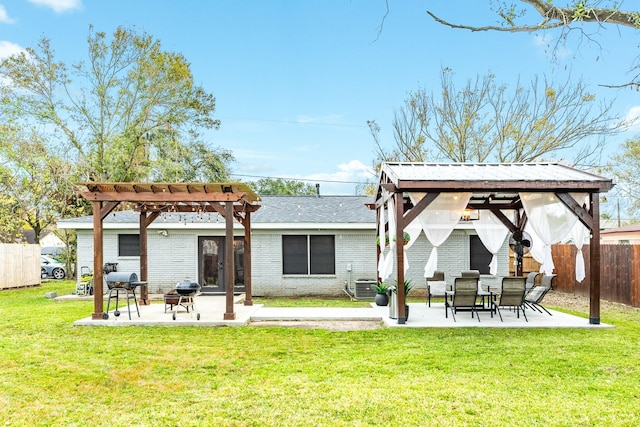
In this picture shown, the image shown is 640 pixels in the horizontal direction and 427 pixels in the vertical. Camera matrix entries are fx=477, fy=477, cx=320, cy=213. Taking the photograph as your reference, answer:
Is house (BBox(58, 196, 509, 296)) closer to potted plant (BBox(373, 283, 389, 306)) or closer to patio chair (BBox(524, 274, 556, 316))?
potted plant (BBox(373, 283, 389, 306))

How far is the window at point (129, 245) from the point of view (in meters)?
14.9

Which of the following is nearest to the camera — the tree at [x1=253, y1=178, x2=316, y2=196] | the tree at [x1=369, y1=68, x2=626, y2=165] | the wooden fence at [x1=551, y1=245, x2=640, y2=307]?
the wooden fence at [x1=551, y1=245, x2=640, y2=307]

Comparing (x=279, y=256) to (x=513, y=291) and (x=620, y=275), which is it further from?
(x=620, y=275)

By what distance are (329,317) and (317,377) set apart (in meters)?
4.42

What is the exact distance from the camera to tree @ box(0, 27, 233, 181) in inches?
766

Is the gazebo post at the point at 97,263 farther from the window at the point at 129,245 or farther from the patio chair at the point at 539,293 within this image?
the patio chair at the point at 539,293

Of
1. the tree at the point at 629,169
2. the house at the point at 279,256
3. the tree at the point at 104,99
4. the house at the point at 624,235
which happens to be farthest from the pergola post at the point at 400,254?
the tree at the point at 629,169

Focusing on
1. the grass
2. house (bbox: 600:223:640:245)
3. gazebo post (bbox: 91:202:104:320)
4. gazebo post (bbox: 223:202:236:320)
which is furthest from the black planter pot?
house (bbox: 600:223:640:245)

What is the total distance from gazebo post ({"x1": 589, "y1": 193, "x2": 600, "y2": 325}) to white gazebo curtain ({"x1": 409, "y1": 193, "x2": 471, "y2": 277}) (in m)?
2.31

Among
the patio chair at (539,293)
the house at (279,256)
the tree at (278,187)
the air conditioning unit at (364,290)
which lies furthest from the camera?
the tree at (278,187)

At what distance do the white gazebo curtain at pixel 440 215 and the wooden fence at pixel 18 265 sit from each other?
51.4 ft

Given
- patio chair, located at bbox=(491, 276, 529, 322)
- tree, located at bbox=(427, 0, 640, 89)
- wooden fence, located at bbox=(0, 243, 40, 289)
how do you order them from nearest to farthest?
1. tree, located at bbox=(427, 0, 640, 89)
2. patio chair, located at bbox=(491, 276, 529, 322)
3. wooden fence, located at bbox=(0, 243, 40, 289)

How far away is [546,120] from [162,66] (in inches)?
644

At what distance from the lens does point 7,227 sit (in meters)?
21.7
